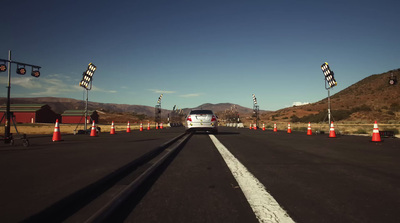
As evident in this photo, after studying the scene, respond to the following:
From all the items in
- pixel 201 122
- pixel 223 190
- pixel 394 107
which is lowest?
pixel 223 190

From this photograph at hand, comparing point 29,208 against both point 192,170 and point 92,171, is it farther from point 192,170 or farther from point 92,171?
point 192,170

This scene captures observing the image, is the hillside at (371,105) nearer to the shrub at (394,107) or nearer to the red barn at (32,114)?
the shrub at (394,107)

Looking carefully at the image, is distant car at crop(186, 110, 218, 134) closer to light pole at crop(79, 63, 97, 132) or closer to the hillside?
light pole at crop(79, 63, 97, 132)

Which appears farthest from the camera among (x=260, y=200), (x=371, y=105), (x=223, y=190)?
(x=371, y=105)

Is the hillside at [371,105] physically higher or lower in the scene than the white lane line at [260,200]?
higher

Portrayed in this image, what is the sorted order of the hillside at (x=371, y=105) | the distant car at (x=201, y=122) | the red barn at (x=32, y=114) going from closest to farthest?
the distant car at (x=201, y=122)
the hillside at (x=371, y=105)
the red barn at (x=32, y=114)

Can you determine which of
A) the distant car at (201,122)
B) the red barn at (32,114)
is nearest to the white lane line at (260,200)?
the distant car at (201,122)

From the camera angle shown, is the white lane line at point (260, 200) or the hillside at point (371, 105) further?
the hillside at point (371, 105)

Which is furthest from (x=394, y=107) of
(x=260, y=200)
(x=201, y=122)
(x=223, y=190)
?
(x=260, y=200)

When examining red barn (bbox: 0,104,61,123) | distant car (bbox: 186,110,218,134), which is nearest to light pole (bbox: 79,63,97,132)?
distant car (bbox: 186,110,218,134)

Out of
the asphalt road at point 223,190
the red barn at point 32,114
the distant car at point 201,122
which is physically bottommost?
the asphalt road at point 223,190

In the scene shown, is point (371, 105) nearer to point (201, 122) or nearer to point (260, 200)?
point (201, 122)

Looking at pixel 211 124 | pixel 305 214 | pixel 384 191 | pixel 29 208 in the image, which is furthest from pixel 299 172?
pixel 211 124

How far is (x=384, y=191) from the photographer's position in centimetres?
385
